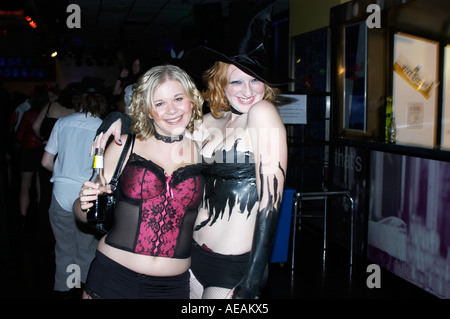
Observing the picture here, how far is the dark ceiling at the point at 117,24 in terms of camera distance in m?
4.28

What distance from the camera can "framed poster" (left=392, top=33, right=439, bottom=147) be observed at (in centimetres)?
546

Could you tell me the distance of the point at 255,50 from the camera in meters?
1.93

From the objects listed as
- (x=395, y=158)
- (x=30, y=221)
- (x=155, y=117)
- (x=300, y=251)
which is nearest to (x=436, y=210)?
(x=395, y=158)

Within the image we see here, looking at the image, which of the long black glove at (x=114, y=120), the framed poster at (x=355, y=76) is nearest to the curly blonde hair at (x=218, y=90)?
the long black glove at (x=114, y=120)

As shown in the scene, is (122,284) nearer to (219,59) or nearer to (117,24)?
(219,59)

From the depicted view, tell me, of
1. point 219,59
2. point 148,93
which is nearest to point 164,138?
point 148,93

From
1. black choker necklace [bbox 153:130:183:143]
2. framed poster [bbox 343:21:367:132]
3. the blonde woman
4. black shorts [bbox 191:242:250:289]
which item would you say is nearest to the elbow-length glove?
black shorts [bbox 191:242:250:289]

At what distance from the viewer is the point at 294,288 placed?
386 cm

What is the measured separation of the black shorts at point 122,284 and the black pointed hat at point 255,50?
3.18 feet

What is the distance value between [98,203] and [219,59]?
85cm

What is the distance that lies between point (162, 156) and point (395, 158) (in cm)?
287
